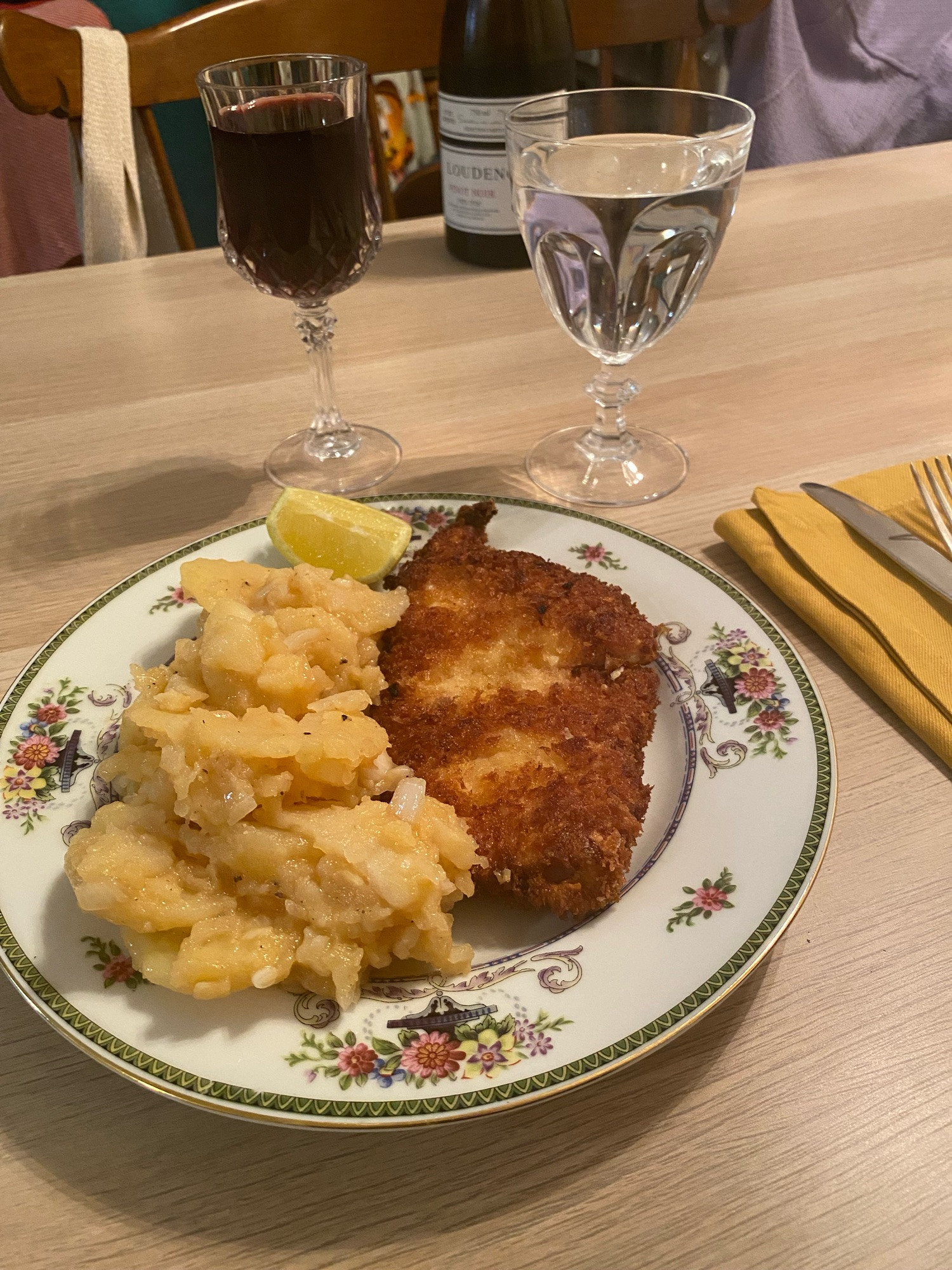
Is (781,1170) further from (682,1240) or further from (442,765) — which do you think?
(442,765)

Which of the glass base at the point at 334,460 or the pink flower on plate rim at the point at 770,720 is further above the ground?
the pink flower on plate rim at the point at 770,720

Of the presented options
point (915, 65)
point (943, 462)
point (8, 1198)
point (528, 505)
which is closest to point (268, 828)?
point (8, 1198)

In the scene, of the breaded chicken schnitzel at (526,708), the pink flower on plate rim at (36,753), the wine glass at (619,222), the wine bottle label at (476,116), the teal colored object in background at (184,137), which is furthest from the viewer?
the teal colored object in background at (184,137)

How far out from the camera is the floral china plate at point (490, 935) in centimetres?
83

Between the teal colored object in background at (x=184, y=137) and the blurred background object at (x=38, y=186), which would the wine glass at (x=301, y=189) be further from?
the teal colored object in background at (x=184, y=137)

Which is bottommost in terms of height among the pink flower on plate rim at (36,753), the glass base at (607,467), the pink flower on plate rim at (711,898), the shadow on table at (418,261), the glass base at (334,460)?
the glass base at (607,467)

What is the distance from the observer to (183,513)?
1.80 meters

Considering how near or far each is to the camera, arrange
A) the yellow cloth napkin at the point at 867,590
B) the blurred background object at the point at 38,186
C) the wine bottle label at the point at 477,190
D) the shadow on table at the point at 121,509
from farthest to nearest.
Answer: the blurred background object at the point at 38,186, the wine bottle label at the point at 477,190, the shadow on table at the point at 121,509, the yellow cloth napkin at the point at 867,590

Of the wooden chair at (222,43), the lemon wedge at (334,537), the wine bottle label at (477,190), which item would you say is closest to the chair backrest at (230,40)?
the wooden chair at (222,43)

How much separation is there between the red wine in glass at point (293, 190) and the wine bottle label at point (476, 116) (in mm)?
549

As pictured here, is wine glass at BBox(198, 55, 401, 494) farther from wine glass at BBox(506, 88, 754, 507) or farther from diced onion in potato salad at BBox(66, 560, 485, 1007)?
diced onion in potato salad at BBox(66, 560, 485, 1007)

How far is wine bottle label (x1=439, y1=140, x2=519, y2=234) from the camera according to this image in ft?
7.42

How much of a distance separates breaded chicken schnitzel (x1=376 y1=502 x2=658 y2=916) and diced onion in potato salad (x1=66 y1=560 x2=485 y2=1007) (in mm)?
79

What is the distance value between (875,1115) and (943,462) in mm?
1202
